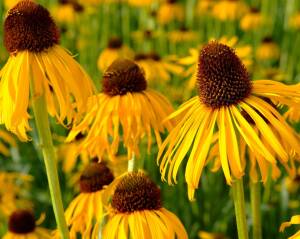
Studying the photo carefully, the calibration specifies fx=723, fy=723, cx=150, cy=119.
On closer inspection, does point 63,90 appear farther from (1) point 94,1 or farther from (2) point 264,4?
(2) point 264,4

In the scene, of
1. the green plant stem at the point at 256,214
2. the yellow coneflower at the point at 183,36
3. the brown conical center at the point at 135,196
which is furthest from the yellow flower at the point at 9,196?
the yellow coneflower at the point at 183,36

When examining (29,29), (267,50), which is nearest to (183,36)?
(267,50)

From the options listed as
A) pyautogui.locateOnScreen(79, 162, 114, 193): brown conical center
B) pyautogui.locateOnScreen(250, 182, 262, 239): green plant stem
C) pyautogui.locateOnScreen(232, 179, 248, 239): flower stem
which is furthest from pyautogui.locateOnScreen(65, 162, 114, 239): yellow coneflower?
pyautogui.locateOnScreen(232, 179, 248, 239): flower stem

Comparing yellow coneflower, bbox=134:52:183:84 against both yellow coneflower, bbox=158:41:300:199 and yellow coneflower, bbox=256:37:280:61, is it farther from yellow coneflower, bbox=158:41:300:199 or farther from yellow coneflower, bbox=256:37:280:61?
→ yellow coneflower, bbox=158:41:300:199

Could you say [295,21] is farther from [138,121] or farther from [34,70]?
[34,70]

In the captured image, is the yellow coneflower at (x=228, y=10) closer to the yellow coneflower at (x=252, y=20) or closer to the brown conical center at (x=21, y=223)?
the yellow coneflower at (x=252, y=20)
